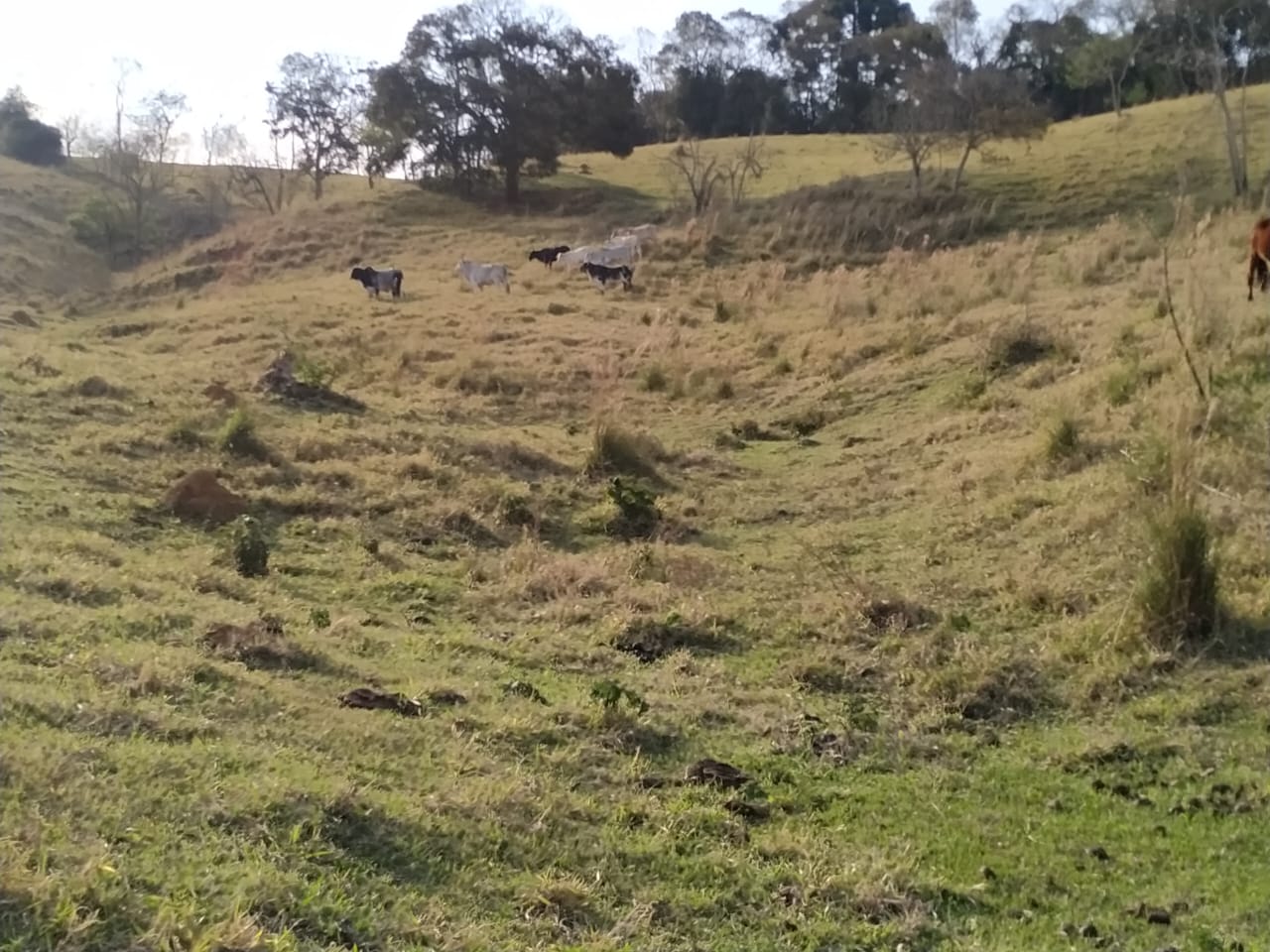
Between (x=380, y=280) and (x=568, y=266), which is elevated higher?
(x=568, y=266)

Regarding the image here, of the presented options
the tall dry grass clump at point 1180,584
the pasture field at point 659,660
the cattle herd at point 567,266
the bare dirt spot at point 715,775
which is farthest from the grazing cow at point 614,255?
the bare dirt spot at point 715,775

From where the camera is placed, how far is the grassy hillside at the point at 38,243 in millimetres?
29453

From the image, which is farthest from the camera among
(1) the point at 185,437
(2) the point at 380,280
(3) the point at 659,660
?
(2) the point at 380,280

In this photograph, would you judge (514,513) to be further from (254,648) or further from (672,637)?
(254,648)

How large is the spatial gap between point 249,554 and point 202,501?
147 cm

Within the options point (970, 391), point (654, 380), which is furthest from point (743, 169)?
point (970, 391)

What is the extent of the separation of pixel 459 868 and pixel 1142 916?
2.26 metres

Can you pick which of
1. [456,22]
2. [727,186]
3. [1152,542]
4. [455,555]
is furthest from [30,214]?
[1152,542]

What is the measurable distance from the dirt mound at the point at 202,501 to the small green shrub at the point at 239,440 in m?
1.47

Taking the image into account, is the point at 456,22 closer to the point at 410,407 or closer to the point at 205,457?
the point at 410,407

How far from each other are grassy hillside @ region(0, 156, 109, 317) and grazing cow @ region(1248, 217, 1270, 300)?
20.1 m

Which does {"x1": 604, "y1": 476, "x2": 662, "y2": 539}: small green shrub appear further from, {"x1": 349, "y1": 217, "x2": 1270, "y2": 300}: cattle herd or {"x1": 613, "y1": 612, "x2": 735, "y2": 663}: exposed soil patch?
{"x1": 349, "y1": 217, "x2": 1270, "y2": 300}: cattle herd

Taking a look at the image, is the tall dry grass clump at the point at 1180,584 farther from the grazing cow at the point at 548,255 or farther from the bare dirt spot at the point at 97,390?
the grazing cow at the point at 548,255

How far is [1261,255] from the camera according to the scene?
10969mm
